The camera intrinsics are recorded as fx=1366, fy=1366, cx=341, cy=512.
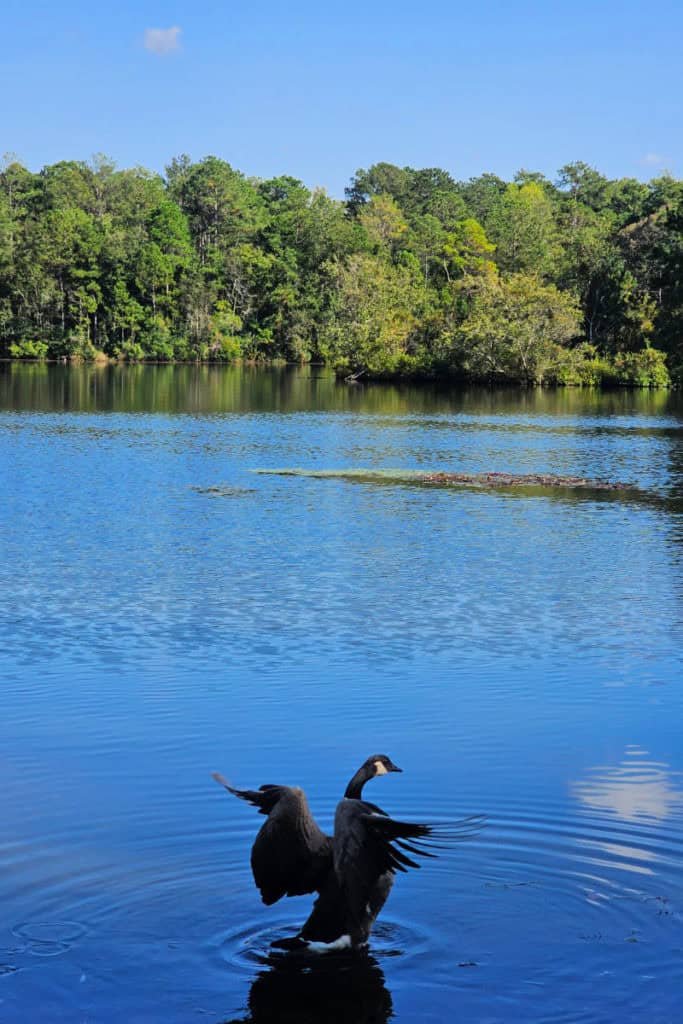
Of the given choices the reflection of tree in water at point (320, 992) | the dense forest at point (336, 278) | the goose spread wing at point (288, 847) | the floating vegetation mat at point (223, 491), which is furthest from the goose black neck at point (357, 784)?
the dense forest at point (336, 278)

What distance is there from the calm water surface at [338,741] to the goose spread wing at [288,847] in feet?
1.89

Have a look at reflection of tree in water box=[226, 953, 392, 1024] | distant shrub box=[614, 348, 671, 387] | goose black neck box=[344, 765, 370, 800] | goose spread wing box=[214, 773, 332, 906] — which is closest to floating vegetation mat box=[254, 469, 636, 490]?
reflection of tree in water box=[226, 953, 392, 1024]

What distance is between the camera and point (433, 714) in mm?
13258

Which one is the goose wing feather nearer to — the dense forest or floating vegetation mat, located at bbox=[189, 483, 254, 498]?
floating vegetation mat, located at bbox=[189, 483, 254, 498]

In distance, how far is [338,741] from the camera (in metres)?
12.2

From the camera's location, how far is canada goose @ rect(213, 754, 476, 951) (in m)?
7.41

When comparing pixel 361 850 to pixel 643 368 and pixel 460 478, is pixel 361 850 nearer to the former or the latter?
pixel 460 478

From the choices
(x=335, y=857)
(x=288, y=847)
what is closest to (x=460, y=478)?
(x=288, y=847)

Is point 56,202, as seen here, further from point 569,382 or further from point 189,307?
point 569,382

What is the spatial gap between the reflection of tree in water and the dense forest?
79957mm

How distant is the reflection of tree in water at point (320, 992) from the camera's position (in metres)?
7.45

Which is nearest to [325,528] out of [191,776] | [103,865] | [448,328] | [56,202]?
[191,776]

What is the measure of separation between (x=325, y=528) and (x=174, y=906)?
18.6 metres

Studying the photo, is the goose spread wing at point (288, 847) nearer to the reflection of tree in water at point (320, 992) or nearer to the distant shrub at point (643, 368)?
the reflection of tree in water at point (320, 992)
